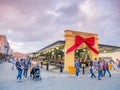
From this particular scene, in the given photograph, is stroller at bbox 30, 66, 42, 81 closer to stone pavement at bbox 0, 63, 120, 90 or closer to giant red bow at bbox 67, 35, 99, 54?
stone pavement at bbox 0, 63, 120, 90

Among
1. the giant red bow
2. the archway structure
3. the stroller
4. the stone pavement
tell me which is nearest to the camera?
the stone pavement

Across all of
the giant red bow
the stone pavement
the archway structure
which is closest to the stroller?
the stone pavement

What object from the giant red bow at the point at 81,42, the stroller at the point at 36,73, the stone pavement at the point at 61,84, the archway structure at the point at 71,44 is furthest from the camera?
the giant red bow at the point at 81,42

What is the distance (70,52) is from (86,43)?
110 inches

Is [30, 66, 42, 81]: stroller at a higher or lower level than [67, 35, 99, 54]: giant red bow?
lower

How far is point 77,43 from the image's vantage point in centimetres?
2244

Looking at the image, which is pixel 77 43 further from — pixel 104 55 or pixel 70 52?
pixel 104 55

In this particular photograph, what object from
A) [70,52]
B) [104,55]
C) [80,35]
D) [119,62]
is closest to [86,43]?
[80,35]

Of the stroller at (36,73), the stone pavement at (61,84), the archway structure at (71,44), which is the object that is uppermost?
the archway structure at (71,44)

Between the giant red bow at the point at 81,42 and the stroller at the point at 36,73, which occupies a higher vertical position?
the giant red bow at the point at 81,42

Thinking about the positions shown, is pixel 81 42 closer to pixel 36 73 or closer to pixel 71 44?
pixel 71 44

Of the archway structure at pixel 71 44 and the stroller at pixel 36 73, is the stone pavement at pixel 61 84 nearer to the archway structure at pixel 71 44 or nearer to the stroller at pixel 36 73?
the stroller at pixel 36 73

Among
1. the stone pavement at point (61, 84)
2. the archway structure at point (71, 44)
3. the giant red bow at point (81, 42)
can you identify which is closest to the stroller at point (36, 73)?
the stone pavement at point (61, 84)

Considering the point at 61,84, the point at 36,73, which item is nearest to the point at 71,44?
the point at 36,73
